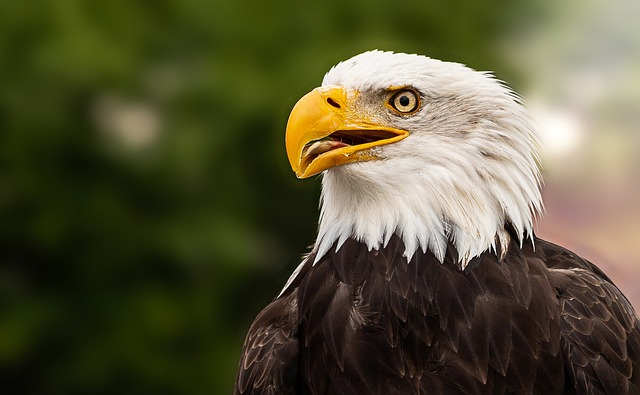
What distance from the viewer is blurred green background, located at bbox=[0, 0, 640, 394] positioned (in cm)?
605

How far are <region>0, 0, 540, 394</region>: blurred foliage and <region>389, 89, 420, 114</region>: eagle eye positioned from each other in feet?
7.89

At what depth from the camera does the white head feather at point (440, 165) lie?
355 cm

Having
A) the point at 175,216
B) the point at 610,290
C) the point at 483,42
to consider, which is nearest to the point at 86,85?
the point at 175,216

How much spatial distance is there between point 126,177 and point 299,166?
2.92 meters

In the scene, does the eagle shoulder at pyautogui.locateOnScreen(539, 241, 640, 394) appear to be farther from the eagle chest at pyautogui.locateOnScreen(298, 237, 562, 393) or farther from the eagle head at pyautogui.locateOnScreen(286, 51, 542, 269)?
the eagle head at pyautogui.locateOnScreen(286, 51, 542, 269)

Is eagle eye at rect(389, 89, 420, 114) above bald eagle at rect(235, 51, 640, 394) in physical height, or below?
above

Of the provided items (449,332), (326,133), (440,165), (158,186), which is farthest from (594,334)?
(158,186)

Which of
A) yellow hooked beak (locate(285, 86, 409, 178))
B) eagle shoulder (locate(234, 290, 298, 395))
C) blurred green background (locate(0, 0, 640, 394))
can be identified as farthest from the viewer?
blurred green background (locate(0, 0, 640, 394))

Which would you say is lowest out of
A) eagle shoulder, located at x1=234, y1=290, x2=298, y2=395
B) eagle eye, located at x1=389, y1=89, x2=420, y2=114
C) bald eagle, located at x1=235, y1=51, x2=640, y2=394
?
eagle shoulder, located at x1=234, y1=290, x2=298, y2=395

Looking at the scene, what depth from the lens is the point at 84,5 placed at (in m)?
5.93

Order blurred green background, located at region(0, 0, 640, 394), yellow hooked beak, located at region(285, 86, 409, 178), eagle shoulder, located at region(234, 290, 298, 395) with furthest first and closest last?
blurred green background, located at region(0, 0, 640, 394) → eagle shoulder, located at region(234, 290, 298, 395) → yellow hooked beak, located at region(285, 86, 409, 178)

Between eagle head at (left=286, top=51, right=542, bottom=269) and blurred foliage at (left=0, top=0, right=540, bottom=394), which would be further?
blurred foliage at (left=0, top=0, right=540, bottom=394)

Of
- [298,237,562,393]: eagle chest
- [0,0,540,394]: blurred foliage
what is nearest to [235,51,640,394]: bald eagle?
[298,237,562,393]: eagle chest

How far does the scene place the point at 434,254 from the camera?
361 centimetres
